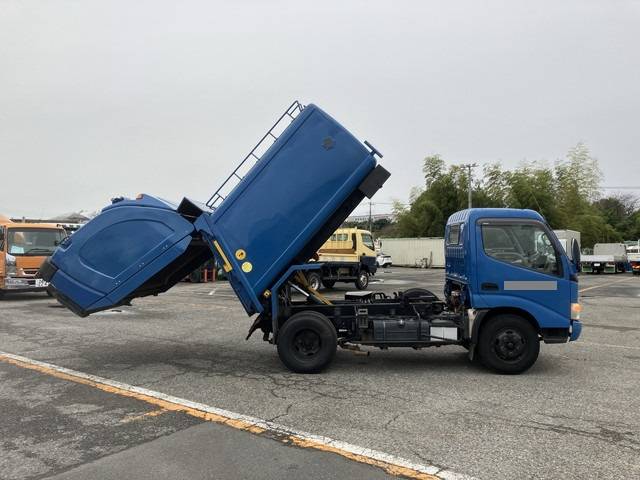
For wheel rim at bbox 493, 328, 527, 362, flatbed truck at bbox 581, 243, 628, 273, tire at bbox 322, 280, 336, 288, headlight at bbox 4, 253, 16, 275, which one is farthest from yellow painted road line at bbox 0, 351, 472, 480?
flatbed truck at bbox 581, 243, 628, 273

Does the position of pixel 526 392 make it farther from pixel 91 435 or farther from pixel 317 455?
pixel 91 435

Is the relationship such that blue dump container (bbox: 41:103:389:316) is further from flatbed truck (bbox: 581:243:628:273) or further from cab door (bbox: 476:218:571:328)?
flatbed truck (bbox: 581:243:628:273)

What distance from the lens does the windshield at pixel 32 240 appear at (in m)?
16.2

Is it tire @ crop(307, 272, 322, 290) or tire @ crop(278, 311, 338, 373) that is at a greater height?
tire @ crop(307, 272, 322, 290)

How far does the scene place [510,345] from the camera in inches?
267

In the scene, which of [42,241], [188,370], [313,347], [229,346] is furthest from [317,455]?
[42,241]

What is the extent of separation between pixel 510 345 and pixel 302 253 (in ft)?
9.92

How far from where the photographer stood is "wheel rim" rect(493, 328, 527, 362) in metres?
6.76

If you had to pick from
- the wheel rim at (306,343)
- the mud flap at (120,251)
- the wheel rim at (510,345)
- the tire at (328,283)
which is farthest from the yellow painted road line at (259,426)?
the tire at (328,283)

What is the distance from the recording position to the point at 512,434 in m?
4.64

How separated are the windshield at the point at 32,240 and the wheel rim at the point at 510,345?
48.2ft

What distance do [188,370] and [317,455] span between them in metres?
3.42

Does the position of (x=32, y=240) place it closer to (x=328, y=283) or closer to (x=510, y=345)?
(x=328, y=283)

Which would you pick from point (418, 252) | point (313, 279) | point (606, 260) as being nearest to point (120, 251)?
point (313, 279)
